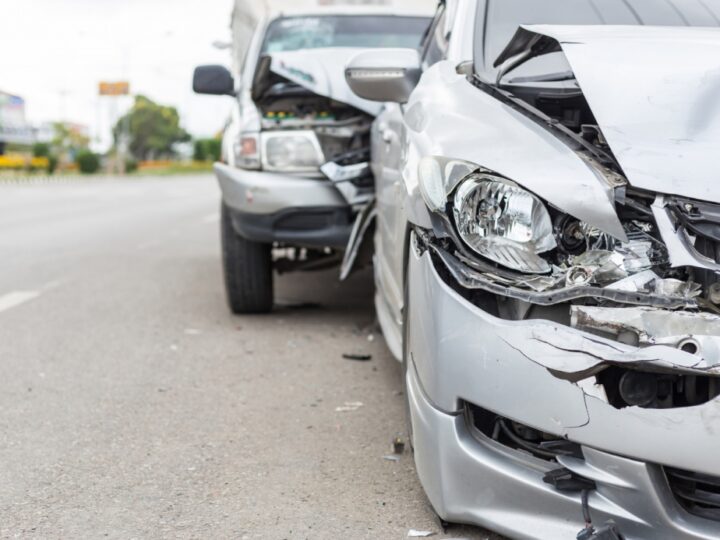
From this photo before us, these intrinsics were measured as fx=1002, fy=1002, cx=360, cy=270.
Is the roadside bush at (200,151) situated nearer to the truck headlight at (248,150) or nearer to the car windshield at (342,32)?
the car windshield at (342,32)

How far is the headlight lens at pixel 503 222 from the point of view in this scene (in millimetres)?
2418

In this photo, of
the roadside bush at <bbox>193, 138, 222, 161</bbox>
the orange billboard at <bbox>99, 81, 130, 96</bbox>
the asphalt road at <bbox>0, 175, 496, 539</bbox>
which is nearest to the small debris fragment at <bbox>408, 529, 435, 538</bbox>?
the asphalt road at <bbox>0, 175, 496, 539</bbox>

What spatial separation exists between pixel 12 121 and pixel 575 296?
9645 centimetres

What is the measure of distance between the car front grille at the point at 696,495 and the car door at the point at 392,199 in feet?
3.88

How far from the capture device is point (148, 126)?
112m

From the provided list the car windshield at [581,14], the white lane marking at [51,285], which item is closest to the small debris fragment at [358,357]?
the car windshield at [581,14]

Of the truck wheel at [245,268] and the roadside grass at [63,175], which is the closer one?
the truck wheel at [245,268]

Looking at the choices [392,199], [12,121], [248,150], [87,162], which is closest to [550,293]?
[392,199]

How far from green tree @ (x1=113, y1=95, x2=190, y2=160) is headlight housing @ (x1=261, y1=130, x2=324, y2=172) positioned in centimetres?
10626

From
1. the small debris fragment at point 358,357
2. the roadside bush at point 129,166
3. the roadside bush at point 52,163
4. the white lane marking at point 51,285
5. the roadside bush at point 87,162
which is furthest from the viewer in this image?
the roadside bush at point 129,166

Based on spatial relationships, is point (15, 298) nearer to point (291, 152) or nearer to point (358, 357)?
point (291, 152)

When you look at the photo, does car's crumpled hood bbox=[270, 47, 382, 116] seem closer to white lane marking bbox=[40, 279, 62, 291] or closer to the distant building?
white lane marking bbox=[40, 279, 62, 291]

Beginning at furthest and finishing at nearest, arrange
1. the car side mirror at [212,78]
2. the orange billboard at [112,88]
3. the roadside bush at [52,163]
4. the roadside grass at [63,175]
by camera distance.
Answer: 1. the orange billboard at [112,88]
2. the roadside bush at [52,163]
3. the roadside grass at [63,175]
4. the car side mirror at [212,78]

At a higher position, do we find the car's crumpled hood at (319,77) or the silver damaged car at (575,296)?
the car's crumpled hood at (319,77)
